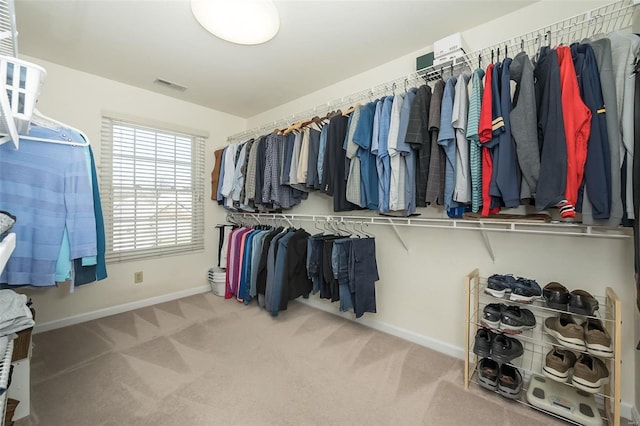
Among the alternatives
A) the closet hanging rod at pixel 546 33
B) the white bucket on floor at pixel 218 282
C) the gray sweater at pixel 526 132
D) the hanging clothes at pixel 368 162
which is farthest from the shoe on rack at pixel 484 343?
the white bucket on floor at pixel 218 282

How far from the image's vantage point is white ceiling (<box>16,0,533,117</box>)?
171cm

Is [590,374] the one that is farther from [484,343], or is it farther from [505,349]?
[484,343]

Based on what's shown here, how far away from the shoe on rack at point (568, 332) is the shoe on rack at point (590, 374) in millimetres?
100

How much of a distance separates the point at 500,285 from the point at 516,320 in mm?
195

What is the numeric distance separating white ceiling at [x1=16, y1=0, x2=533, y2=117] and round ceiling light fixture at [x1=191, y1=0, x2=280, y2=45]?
0.32 metres

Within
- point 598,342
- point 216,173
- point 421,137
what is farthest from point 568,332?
point 216,173

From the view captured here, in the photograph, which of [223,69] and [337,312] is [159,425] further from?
[223,69]

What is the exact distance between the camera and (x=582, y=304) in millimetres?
1331

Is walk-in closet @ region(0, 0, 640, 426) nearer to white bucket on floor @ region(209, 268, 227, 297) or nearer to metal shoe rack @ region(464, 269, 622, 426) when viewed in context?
metal shoe rack @ region(464, 269, 622, 426)

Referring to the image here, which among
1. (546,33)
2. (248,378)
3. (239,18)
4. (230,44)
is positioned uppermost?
(230,44)

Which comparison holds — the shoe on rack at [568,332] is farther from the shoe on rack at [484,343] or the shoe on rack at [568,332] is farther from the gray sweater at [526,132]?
the gray sweater at [526,132]

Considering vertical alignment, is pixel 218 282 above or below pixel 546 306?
below

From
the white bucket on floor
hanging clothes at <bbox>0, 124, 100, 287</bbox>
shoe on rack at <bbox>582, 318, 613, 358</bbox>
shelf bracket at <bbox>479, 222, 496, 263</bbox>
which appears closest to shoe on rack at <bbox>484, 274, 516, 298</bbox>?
shelf bracket at <bbox>479, 222, 496, 263</bbox>

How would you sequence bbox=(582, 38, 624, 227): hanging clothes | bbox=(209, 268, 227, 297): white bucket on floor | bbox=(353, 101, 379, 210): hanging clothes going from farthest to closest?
bbox=(209, 268, 227, 297): white bucket on floor < bbox=(353, 101, 379, 210): hanging clothes < bbox=(582, 38, 624, 227): hanging clothes
